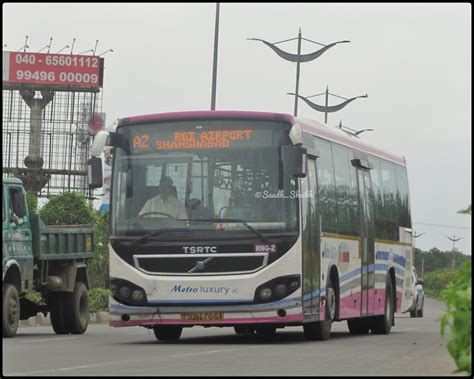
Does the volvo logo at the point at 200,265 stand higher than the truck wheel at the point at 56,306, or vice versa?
the volvo logo at the point at 200,265

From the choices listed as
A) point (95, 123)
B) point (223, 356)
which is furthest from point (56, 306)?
point (95, 123)

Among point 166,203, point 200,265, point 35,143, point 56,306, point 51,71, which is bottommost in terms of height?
point 56,306

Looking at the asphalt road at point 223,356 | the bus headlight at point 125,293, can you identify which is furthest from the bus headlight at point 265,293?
the bus headlight at point 125,293

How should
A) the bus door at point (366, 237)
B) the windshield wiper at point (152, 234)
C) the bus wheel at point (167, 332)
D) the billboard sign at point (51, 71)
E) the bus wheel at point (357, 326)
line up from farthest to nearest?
the billboard sign at point (51, 71) < the bus wheel at point (357, 326) < the bus door at point (366, 237) < the bus wheel at point (167, 332) < the windshield wiper at point (152, 234)

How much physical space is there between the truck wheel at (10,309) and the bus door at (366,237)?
229 inches

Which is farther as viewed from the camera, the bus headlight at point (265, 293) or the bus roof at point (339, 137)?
the bus roof at point (339, 137)

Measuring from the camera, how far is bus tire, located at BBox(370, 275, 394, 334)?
28297 millimetres

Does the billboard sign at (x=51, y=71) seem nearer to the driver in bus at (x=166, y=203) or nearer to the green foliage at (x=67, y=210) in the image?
the green foliage at (x=67, y=210)

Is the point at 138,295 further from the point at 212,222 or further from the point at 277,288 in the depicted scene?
the point at 277,288

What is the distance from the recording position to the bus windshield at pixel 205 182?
2158 centimetres

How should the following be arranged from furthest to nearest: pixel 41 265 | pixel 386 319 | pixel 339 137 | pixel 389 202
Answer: pixel 389 202 < pixel 386 319 < pixel 41 265 < pixel 339 137

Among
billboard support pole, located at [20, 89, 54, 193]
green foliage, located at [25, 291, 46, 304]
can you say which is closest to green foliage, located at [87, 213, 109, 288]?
green foliage, located at [25, 291, 46, 304]

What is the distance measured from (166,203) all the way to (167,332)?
9.44 feet

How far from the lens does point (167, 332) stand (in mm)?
23750
